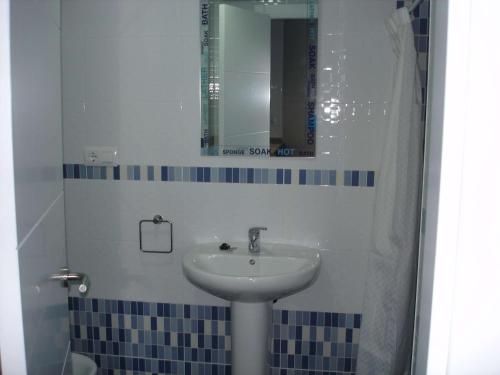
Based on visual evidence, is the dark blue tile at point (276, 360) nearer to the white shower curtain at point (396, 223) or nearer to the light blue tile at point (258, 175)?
the white shower curtain at point (396, 223)

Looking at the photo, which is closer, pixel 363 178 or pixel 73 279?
pixel 73 279

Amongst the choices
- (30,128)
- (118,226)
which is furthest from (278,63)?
(30,128)

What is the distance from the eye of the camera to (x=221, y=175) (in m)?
2.09

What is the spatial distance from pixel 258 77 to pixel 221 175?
1.56 feet

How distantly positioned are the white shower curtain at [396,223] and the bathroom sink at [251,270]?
273mm

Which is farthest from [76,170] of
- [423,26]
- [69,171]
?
[423,26]

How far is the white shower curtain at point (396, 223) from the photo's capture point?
1.77 meters

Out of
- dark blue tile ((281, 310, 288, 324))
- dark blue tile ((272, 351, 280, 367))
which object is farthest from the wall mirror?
dark blue tile ((272, 351, 280, 367))

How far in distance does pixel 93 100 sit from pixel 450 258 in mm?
1925

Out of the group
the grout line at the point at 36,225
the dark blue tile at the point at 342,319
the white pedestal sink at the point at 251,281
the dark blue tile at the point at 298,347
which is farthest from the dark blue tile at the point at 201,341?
the grout line at the point at 36,225

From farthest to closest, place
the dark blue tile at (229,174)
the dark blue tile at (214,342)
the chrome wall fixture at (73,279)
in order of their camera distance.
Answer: the dark blue tile at (214,342)
the dark blue tile at (229,174)
the chrome wall fixture at (73,279)

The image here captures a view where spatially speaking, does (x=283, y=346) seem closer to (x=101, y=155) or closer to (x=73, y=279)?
(x=101, y=155)

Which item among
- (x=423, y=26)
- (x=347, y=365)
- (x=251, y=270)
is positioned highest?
(x=423, y=26)

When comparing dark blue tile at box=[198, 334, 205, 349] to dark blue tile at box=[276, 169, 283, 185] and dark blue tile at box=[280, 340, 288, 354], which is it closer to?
dark blue tile at box=[280, 340, 288, 354]
